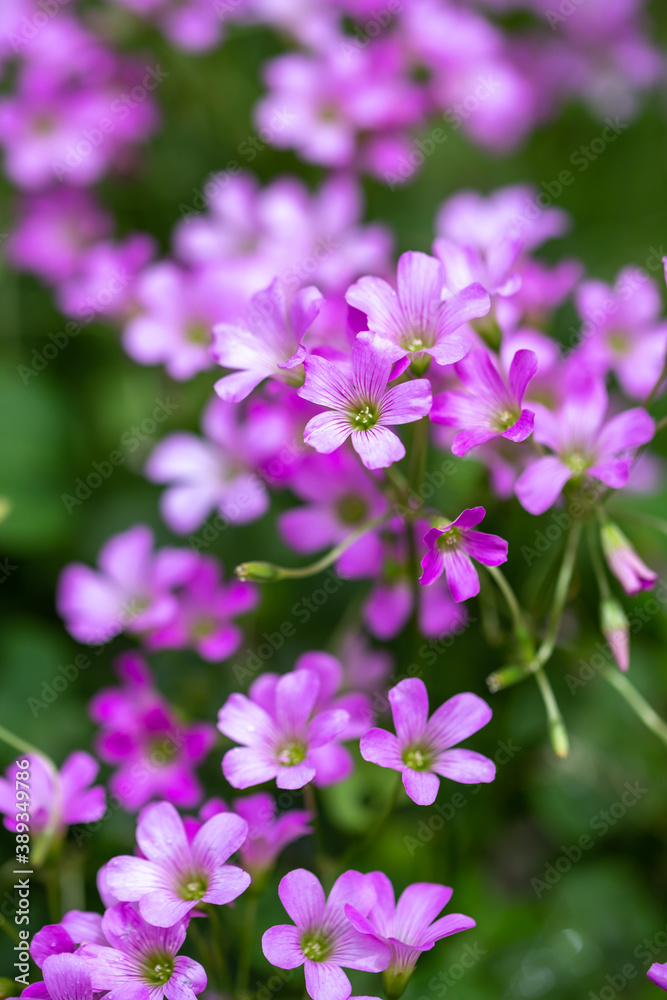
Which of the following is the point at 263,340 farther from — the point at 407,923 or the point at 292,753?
the point at 407,923

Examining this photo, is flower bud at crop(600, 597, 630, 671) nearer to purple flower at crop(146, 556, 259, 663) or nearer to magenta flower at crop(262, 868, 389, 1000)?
magenta flower at crop(262, 868, 389, 1000)
